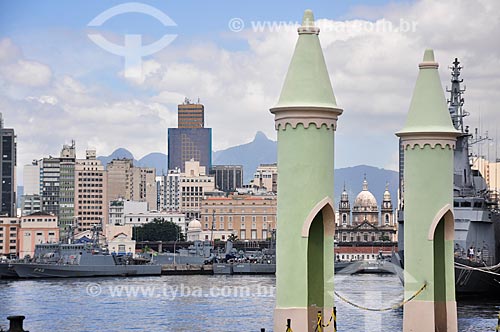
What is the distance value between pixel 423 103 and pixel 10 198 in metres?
187

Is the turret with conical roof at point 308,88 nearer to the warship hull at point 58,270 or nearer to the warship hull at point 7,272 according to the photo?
the warship hull at point 58,270

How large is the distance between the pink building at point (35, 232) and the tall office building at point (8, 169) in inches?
1734

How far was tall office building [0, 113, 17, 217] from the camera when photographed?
639ft

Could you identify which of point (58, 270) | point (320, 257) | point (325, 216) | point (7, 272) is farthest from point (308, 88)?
point (7, 272)

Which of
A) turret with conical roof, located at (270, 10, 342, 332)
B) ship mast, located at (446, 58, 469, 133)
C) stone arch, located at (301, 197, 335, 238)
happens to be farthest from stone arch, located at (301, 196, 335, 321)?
ship mast, located at (446, 58, 469, 133)

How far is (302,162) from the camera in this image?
16.7m

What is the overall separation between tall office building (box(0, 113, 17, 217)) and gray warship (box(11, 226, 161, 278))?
76.4 m

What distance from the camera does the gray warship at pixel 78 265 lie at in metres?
110

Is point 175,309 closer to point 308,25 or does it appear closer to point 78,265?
point 308,25

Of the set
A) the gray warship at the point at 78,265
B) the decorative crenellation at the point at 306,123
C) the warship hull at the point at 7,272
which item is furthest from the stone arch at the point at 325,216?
the warship hull at the point at 7,272

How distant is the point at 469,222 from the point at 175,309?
16769 mm

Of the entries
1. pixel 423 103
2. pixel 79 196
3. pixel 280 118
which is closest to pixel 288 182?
pixel 280 118

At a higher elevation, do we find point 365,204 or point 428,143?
point 365,204

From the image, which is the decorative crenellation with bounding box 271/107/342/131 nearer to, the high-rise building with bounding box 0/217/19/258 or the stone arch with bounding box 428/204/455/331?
the stone arch with bounding box 428/204/455/331
